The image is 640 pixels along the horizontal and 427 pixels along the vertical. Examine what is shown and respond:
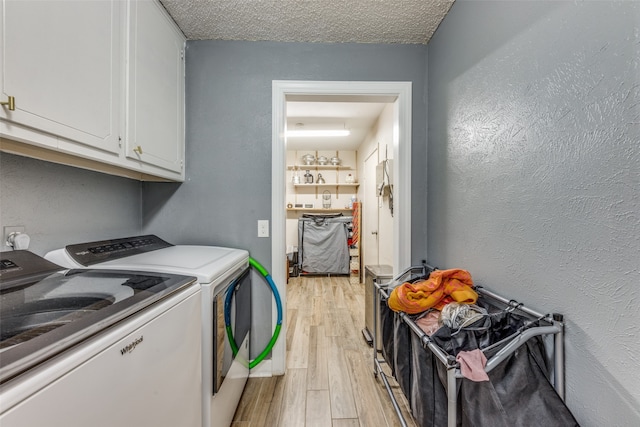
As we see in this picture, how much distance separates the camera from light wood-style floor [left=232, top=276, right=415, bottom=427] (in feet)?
4.95

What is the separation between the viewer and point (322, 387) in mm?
1769

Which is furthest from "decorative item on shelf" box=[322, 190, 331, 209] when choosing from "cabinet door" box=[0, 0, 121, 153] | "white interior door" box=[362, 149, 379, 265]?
"cabinet door" box=[0, 0, 121, 153]

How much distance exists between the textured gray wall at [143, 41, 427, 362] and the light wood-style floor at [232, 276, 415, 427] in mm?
349

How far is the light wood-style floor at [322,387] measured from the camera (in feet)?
4.95

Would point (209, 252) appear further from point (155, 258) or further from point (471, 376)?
point (471, 376)

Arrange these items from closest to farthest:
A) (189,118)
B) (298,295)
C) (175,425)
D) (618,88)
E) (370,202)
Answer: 1. (618,88)
2. (175,425)
3. (189,118)
4. (298,295)
5. (370,202)

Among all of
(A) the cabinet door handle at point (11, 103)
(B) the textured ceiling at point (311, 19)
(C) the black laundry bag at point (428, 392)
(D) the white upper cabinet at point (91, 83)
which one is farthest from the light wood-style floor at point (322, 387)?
(B) the textured ceiling at point (311, 19)

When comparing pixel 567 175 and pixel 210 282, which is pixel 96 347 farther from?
pixel 567 175

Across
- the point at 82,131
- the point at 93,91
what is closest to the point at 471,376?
the point at 82,131

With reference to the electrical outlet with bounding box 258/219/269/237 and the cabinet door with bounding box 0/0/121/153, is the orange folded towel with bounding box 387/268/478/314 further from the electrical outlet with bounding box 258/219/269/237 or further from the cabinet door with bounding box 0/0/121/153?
the cabinet door with bounding box 0/0/121/153

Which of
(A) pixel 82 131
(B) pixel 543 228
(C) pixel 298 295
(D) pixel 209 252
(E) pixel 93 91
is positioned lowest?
(C) pixel 298 295

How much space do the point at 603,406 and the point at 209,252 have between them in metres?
1.71

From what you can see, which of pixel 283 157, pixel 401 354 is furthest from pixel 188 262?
pixel 401 354

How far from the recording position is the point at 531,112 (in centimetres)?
97
